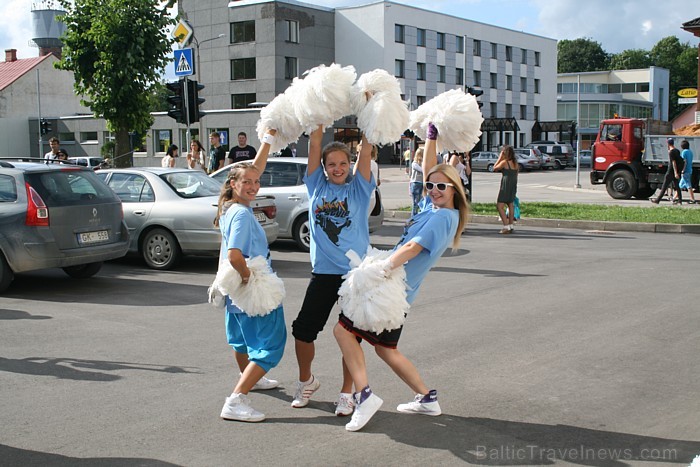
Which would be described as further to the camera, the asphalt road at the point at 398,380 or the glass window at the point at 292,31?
the glass window at the point at 292,31

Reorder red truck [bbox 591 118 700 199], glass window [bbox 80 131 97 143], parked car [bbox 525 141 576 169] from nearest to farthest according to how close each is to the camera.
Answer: red truck [bbox 591 118 700 199], glass window [bbox 80 131 97 143], parked car [bbox 525 141 576 169]

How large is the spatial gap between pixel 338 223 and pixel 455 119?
107 centimetres

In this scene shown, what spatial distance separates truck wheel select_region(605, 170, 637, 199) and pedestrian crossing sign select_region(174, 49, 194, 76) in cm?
1563

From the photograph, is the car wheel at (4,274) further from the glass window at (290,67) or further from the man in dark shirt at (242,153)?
the glass window at (290,67)

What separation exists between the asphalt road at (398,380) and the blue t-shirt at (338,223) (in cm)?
100

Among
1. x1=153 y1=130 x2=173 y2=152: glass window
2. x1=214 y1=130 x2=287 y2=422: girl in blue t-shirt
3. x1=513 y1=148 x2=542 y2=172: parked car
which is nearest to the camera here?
x1=214 y1=130 x2=287 y2=422: girl in blue t-shirt

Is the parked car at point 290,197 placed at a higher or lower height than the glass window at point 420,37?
lower

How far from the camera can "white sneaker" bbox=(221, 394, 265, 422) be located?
483 centimetres

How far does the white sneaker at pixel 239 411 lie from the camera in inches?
190

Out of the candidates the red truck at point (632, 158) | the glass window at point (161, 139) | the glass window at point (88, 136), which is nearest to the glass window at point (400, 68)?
the glass window at point (161, 139)

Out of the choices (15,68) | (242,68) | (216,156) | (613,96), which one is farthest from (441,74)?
(216,156)

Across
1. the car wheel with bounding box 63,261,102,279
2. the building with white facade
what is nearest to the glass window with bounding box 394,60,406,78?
the building with white facade

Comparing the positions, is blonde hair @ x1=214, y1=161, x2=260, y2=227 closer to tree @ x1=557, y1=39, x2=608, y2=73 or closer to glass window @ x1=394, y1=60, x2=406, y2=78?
glass window @ x1=394, y1=60, x2=406, y2=78

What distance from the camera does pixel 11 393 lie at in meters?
5.45
